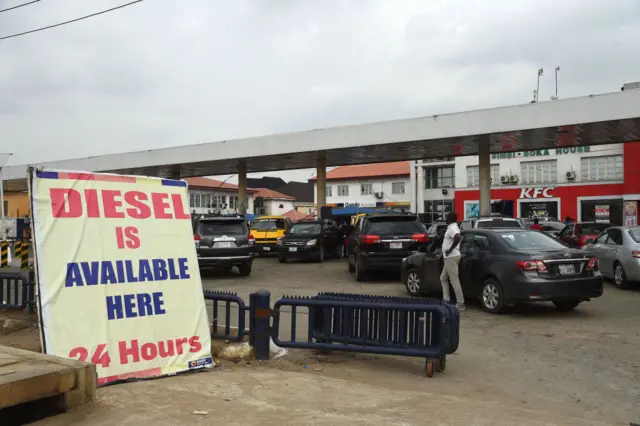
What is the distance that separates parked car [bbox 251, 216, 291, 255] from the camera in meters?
25.4

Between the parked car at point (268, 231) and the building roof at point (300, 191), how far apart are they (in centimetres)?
6751

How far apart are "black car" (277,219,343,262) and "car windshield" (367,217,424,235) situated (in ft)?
22.7

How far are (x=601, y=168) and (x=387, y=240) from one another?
36.2 m

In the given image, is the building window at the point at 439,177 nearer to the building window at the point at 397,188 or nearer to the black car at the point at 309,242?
the building window at the point at 397,188

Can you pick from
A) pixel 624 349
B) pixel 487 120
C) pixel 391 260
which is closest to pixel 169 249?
pixel 624 349

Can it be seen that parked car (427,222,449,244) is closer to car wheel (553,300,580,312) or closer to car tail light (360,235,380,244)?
car tail light (360,235,380,244)

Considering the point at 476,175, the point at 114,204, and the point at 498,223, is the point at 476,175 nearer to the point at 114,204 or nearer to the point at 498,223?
the point at 498,223

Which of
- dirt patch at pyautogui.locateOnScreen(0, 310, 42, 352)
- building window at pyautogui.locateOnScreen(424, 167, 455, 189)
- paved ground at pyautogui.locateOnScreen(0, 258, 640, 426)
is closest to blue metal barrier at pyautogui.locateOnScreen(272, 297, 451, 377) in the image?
paved ground at pyautogui.locateOnScreen(0, 258, 640, 426)

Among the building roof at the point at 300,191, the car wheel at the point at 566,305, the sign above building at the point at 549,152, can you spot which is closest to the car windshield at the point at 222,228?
the car wheel at the point at 566,305

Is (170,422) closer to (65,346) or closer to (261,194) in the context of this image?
(65,346)

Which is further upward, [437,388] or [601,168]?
[601,168]

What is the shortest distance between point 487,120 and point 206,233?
462 inches

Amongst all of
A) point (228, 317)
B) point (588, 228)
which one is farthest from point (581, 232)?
point (228, 317)

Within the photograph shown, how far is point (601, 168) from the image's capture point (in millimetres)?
44406
